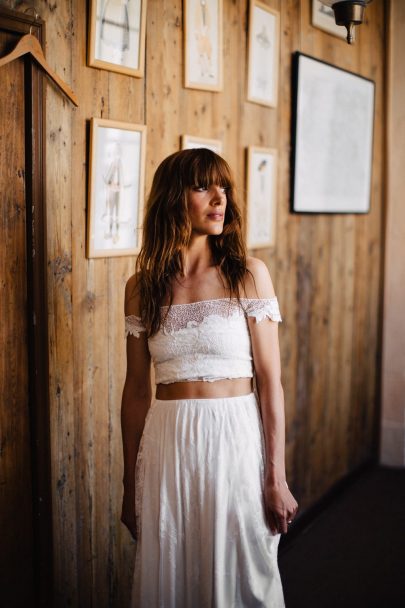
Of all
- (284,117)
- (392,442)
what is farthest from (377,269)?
(284,117)

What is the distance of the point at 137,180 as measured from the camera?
2.21m

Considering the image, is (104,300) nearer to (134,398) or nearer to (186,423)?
(134,398)

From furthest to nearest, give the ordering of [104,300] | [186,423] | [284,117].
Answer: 1. [284,117]
2. [104,300]
3. [186,423]

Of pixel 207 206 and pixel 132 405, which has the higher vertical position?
pixel 207 206

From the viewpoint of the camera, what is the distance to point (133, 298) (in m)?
1.85

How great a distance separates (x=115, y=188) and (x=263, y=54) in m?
1.04

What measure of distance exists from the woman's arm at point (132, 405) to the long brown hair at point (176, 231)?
0.08 m

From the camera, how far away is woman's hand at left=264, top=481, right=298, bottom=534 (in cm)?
175

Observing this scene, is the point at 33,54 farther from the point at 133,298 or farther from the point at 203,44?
the point at 203,44

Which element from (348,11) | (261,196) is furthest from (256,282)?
(261,196)

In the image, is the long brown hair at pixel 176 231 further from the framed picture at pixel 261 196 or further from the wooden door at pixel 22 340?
the framed picture at pixel 261 196

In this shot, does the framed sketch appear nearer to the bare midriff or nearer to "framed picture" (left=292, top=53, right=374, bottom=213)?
"framed picture" (left=292, top=53, right=374, bottom=213)

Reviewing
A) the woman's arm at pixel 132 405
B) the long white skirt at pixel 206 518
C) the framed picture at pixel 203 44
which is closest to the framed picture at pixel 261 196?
the framed picture at pixel 203 44

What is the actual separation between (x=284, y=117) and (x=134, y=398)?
162cm
